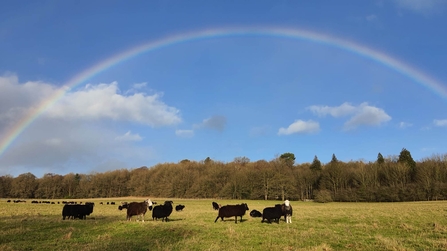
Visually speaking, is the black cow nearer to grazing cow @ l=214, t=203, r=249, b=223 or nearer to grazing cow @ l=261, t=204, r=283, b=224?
grazing cow @ l=214, t=203, r=249, b=223

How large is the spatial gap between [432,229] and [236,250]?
11.6 metres

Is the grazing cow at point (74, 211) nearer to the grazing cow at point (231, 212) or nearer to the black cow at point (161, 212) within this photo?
the black cow at point (161, 212)

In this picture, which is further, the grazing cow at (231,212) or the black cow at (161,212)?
the black cow at (161,212)

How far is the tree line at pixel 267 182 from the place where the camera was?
7312 cm

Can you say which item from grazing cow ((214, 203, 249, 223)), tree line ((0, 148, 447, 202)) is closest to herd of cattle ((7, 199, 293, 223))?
grazing cow ((214, 203, 249, 223))

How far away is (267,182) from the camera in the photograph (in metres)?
91.6

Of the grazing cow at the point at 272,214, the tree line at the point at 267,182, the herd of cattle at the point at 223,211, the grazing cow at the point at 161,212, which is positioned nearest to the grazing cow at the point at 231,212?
the herd of cattle at the point at 223,211

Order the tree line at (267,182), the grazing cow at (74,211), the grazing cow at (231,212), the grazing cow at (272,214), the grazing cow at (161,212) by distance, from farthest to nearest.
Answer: the tree line at (267,182)
the grazing cow at (74,211)
the grazing cow at (161,212)
the grazing cow at (231,212)
the grazing cow at (272,214)

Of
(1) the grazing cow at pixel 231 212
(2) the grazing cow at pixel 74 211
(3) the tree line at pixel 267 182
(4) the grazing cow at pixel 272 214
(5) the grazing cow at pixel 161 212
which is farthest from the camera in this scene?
(3) the tree line at pixel 267 182

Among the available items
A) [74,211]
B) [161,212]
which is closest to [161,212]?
[161,212]

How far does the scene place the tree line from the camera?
73125 mm

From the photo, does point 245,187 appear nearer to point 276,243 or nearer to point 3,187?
point 276,243

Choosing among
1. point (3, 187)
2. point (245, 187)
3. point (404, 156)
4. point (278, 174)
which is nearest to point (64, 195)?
point (3, 187)

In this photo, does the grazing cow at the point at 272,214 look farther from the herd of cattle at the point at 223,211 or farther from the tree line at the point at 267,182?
the tree line at the point at 267,182
